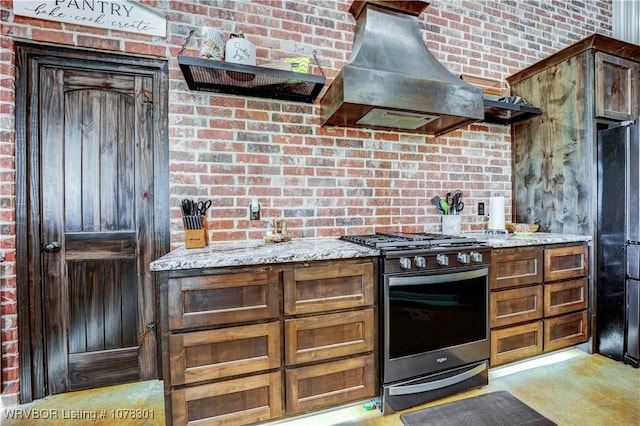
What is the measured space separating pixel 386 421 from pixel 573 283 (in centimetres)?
189

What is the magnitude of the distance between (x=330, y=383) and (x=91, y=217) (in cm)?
192

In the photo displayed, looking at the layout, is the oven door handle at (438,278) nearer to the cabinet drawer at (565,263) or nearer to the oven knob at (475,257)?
the oven knob at (475,257)

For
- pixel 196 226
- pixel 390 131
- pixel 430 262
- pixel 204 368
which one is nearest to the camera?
pixel 204 368

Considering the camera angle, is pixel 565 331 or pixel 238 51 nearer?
pixel 238 51

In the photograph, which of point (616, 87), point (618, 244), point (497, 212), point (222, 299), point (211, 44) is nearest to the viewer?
point (222, 299)

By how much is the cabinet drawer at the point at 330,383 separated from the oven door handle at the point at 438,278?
18.8 inches

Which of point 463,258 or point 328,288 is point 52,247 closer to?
point 328,288

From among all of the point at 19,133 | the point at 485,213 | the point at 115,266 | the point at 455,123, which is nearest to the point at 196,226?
the point at 115,266

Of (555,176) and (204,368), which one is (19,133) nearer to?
(204,368)

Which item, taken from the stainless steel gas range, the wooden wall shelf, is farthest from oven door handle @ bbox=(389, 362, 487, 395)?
the wooden wall shelf

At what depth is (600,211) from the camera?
2.45 m

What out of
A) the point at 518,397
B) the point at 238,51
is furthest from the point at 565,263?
the point at 238,51

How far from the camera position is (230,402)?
154 cm

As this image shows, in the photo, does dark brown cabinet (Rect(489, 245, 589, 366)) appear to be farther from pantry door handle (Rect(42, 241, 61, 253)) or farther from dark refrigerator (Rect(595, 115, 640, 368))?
pantry door handle (Rect(42, 241, 61, 253))
